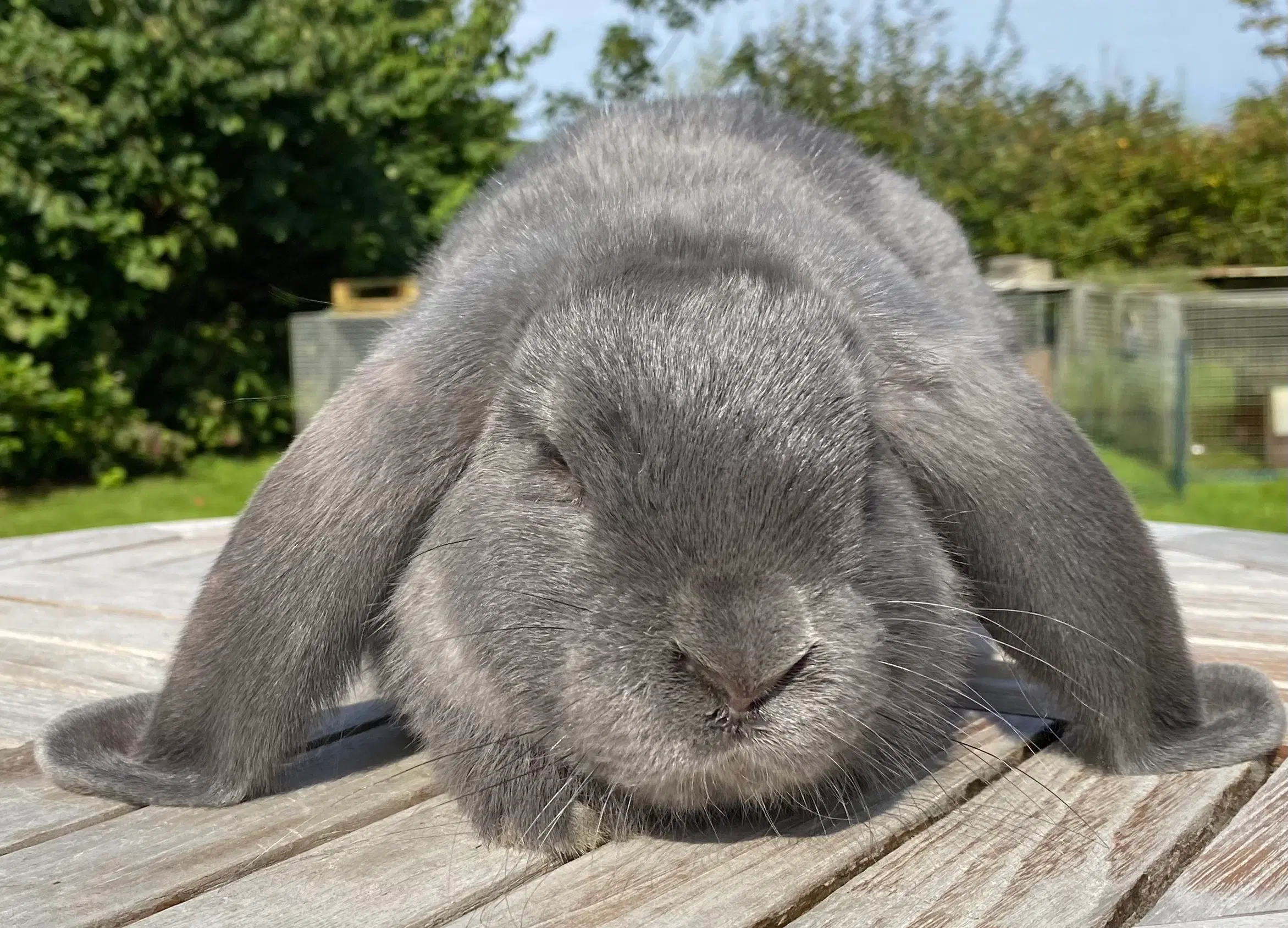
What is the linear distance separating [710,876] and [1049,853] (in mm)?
531

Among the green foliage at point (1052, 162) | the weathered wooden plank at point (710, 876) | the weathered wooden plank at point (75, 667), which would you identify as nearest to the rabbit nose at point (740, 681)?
the weathered wooden plank at point (710, 876)

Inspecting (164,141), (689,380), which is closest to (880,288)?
(689,380)

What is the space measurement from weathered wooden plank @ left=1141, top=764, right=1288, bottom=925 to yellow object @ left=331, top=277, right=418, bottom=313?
249 inches

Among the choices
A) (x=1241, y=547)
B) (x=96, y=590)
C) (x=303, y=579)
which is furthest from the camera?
(x=1241, y=547)

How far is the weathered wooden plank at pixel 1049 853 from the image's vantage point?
1777mm

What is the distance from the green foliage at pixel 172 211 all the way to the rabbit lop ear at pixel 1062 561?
6.76 meters

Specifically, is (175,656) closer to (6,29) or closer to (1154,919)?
(1154,919)

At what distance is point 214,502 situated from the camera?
30.3 feet

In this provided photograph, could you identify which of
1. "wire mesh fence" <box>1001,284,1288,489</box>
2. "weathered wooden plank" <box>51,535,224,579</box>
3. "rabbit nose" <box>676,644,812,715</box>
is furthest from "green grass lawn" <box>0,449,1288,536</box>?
"rabbit nose" <box>676,644,812,715</box>

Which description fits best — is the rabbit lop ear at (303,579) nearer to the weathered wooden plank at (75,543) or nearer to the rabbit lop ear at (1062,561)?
the rabbit lop ear at (1062,561)

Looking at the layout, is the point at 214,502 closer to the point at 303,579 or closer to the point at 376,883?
the point at 303,579

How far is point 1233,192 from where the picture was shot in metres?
12.2

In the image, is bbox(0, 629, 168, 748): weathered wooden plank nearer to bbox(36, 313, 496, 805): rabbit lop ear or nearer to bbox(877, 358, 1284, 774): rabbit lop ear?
bbox(36, 313, 496, 805): rabbit lop ear

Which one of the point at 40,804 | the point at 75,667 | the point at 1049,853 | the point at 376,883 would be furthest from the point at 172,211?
the point at 1049,853
